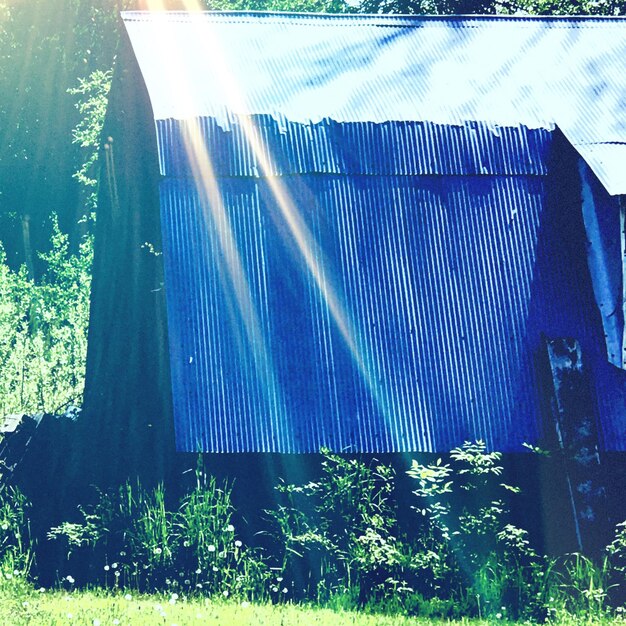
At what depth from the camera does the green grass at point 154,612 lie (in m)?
5.74

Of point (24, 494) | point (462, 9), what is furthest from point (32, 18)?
A: point (24, 494)

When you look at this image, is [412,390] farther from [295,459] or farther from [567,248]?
[567,248]

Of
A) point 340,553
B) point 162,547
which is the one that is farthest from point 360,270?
point 162,547

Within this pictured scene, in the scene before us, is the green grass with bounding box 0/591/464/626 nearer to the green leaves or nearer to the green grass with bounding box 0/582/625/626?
the green grass with bounding box 0/582/625/626

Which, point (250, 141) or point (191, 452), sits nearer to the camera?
point (191, 452)

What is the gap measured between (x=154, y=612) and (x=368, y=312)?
3.54 metres

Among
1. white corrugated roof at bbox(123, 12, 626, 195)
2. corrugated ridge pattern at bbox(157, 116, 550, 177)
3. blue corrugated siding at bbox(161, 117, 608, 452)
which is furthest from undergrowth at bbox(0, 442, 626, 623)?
white corrugated roof at bbox(123, 12, 626, 195)

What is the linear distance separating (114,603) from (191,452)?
1.63 meters

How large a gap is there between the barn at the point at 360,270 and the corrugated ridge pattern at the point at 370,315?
19 mm

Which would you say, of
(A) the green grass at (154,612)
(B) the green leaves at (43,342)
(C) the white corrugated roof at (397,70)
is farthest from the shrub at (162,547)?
(C) the white corrugated roof at (397,70)

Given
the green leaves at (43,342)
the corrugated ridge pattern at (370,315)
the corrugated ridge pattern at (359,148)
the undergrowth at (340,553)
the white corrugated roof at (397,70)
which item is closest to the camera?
the undergrowth at (340,553)

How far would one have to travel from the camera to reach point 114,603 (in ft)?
20.3

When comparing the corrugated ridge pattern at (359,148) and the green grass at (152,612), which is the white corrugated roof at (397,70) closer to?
the corrugated ridge pattern at (359,148)

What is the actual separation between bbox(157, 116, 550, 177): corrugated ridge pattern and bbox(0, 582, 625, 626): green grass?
13.2 ft
